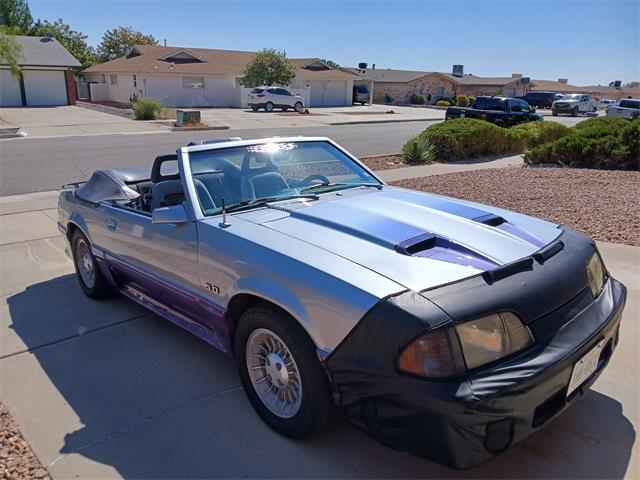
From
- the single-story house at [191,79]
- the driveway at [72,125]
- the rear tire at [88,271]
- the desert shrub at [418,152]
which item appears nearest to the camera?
the rear tire at [88,271]

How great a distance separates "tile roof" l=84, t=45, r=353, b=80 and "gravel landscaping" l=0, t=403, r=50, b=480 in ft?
133

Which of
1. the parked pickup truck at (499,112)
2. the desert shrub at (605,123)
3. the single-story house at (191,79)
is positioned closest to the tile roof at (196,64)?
the single-story house at (191,79)

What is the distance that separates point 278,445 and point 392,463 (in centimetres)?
62

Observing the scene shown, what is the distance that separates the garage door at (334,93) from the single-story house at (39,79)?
22.1m

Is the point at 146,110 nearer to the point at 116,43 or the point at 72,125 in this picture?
the point at 72,125

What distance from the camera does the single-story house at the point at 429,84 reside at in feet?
204

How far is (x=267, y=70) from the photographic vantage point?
140 ft

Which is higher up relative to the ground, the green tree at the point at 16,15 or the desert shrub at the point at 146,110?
the green tree at the point at 16,15

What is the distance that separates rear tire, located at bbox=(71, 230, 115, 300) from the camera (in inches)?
186

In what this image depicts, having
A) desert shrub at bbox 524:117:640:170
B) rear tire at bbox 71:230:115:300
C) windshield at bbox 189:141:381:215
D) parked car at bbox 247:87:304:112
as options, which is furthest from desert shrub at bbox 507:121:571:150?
parked car at bbox 247:87:304:112

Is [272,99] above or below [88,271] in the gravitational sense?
above

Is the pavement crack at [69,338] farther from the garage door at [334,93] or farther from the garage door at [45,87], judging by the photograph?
the garage door at [334,93]

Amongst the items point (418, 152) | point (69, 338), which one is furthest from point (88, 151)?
point (69, 338)

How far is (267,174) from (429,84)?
6423 cm
